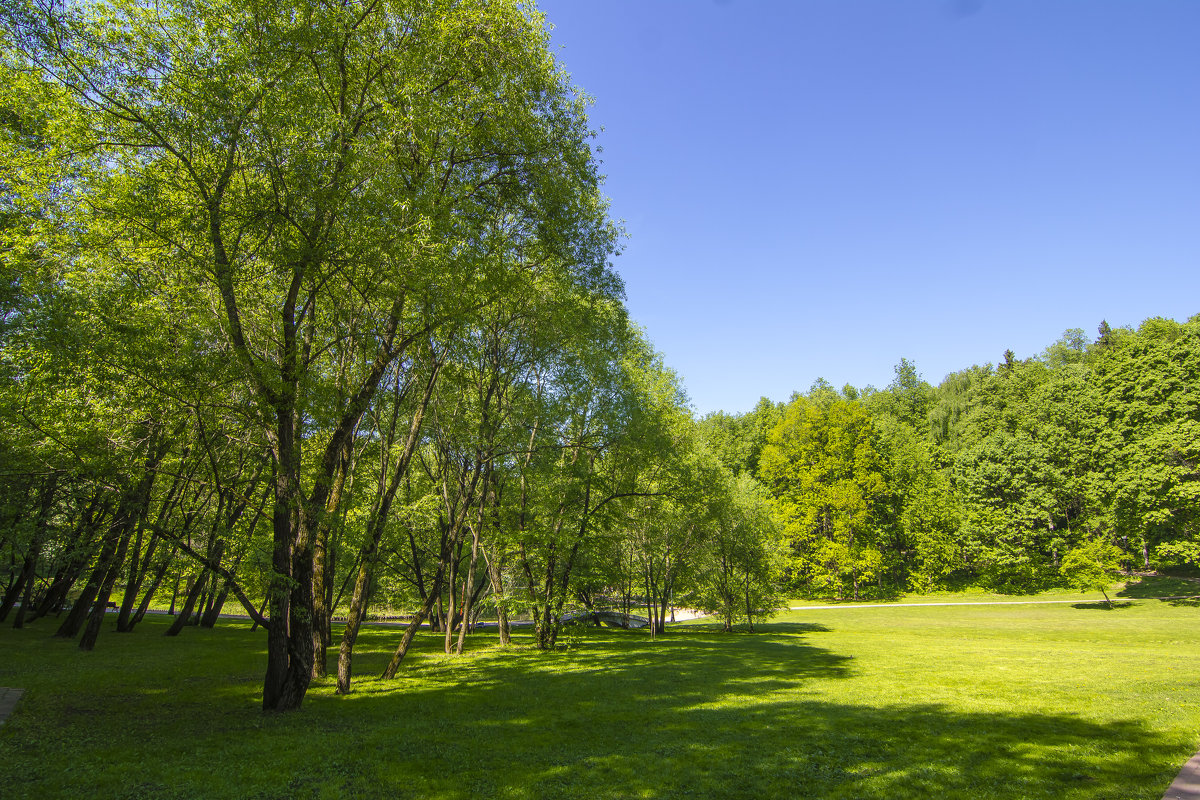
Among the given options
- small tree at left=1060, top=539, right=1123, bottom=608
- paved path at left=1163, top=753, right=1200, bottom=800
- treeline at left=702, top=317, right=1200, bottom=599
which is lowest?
paved path at left=1163, top=753, right=1200, bottom=800

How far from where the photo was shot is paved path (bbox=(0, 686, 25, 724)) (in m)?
9.49

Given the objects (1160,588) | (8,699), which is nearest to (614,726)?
(8,699)

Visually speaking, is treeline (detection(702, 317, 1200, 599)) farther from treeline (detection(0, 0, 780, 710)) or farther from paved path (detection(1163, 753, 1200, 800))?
paved path (detection(1163, 753, 1200, 800))

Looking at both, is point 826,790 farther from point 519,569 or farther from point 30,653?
point 30,653

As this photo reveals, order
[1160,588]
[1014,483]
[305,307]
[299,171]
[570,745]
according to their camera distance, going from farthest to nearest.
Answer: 1. [1014,483]
2. [1160,588]
3. [305,307]
4. [299,171]
5. [570,745]

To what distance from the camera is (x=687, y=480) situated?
21109mm

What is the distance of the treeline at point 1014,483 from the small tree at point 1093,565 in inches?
3.7

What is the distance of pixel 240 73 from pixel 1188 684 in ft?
77.2

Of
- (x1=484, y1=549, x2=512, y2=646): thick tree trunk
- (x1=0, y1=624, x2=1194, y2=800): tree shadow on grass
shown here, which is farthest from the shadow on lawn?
(x1=484, y1=549, x2=512, y2=646): thick tree trunk

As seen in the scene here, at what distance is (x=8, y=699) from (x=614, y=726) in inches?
452

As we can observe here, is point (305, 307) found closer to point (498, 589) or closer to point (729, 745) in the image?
point (729, 745)

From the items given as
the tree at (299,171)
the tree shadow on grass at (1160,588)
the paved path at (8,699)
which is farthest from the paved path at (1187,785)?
the tree shadow on grass at (1160,588)

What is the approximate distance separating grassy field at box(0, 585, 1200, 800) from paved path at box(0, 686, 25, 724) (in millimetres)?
187

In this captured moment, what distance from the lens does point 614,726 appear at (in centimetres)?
1030
